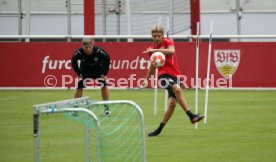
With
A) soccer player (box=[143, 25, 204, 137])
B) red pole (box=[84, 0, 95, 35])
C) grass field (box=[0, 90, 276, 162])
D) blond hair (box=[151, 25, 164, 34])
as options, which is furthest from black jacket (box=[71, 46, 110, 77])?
red pole (box=[84, 0, 95, 35])

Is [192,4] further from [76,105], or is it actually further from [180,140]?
[76,105]

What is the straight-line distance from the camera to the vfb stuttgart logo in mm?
24750

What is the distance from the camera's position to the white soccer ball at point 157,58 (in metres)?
14.4

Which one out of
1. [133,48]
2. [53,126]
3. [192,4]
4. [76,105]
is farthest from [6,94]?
[76,105]

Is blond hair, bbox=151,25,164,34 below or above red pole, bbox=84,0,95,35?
below

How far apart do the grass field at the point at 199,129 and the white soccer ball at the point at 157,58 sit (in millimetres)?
1364

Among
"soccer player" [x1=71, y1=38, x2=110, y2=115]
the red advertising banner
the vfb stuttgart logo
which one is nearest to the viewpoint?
"soccer player" [x1=71, y1=38, x2=110, y2=115]

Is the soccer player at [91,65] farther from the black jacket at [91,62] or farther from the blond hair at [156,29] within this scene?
the blond hair at [156,29]

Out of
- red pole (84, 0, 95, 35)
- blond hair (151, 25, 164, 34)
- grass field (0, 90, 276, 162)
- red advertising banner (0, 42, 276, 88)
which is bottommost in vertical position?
grass field (0, 90, 276, 162)

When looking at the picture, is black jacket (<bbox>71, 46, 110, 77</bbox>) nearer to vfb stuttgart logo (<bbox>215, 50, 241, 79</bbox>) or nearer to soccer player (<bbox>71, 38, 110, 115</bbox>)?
soccer player (<bbox>71, 38, 110, 115</bbox>)

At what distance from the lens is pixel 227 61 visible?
24844mm

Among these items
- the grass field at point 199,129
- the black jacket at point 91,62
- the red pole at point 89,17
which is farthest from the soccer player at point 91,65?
the red pole at point 89,17

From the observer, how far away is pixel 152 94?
23.9m

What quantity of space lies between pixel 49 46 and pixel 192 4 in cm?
500
